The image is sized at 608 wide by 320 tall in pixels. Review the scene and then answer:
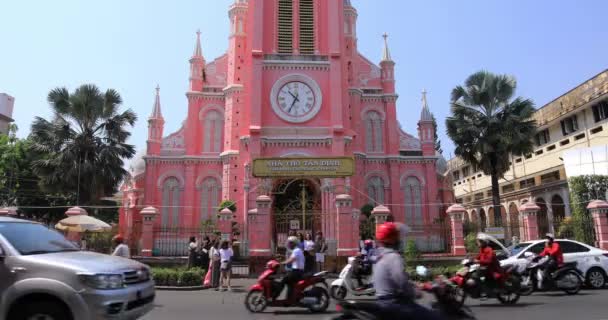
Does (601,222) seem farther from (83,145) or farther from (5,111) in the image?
(5,111)

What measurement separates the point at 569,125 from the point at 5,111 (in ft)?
166

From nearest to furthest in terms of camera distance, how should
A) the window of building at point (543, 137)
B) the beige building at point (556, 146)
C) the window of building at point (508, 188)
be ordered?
the beige building at point (556, 146), the window of building at point (543, 137), the window of building at point (508, 188)

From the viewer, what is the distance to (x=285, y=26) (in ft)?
88.9

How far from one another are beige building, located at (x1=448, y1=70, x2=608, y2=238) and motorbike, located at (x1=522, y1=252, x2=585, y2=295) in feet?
34.5

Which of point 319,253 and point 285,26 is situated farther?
point 285,26

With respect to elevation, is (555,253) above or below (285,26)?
below

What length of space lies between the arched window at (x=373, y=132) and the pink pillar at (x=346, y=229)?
1387 centimetres

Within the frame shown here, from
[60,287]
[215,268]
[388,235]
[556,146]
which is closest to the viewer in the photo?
[388,235]

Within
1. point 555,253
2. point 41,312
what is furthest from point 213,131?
point 41,312

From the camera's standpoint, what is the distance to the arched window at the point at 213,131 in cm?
2981

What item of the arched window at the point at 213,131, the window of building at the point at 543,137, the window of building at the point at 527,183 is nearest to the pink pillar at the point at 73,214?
the arched window at the point at 213,131

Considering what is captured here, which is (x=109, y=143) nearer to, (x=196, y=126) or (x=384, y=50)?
(x=196, y=126)

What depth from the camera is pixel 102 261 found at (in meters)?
5.55

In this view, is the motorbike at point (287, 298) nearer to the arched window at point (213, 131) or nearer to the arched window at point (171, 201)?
the arched window at point (171, 201)
